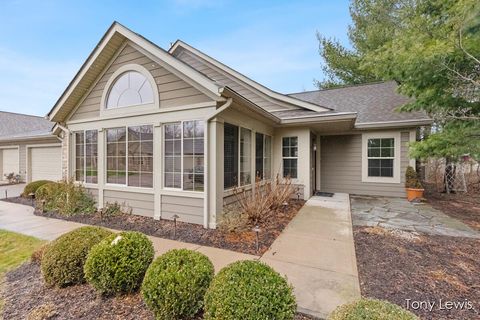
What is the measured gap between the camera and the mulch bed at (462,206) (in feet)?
20.2

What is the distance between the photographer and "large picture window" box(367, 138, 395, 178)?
9062 mm

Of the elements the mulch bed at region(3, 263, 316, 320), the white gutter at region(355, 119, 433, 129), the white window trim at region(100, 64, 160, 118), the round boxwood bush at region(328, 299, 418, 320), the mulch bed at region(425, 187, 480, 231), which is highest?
the white window trim at region(100, 64, 160, 118)

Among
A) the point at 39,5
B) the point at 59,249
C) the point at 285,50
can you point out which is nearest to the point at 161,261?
the point at 59,249

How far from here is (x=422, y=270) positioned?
3424 mm

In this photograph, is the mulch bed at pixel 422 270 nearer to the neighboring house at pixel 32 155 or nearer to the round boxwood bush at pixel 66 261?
the round boxwood bush at pixel 66 261

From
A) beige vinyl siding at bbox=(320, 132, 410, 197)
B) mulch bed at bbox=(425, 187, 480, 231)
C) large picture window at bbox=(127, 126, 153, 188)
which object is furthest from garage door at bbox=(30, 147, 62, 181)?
mulch bed at bbox=(425, 187, 480, 231)

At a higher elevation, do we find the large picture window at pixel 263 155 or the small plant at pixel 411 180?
the large picture window at pixel 263 155

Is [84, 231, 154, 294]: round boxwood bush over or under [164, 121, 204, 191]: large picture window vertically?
under

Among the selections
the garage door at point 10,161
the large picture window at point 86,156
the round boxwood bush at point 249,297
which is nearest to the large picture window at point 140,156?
the large picture window at point 86,156

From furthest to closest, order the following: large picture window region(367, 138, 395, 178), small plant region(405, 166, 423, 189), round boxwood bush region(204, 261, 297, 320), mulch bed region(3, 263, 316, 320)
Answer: large picture window region(367, 138, 395, 178)
small plant region(405, 166, 423, 189)
mulch bed region(3, 263, 316, 320)
round boxwood bush region(204, 261, 297, 320)

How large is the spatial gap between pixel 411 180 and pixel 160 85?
29.3 feet

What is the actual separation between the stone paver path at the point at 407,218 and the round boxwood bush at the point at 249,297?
4344 mm

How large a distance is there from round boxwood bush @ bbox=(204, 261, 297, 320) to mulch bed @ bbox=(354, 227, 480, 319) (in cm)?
139

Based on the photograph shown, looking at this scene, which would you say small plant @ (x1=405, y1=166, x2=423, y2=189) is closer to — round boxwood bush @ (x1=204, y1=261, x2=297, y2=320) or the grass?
round boxwood bush @ (x1=204, y1=261, x2=297, y2=320)
